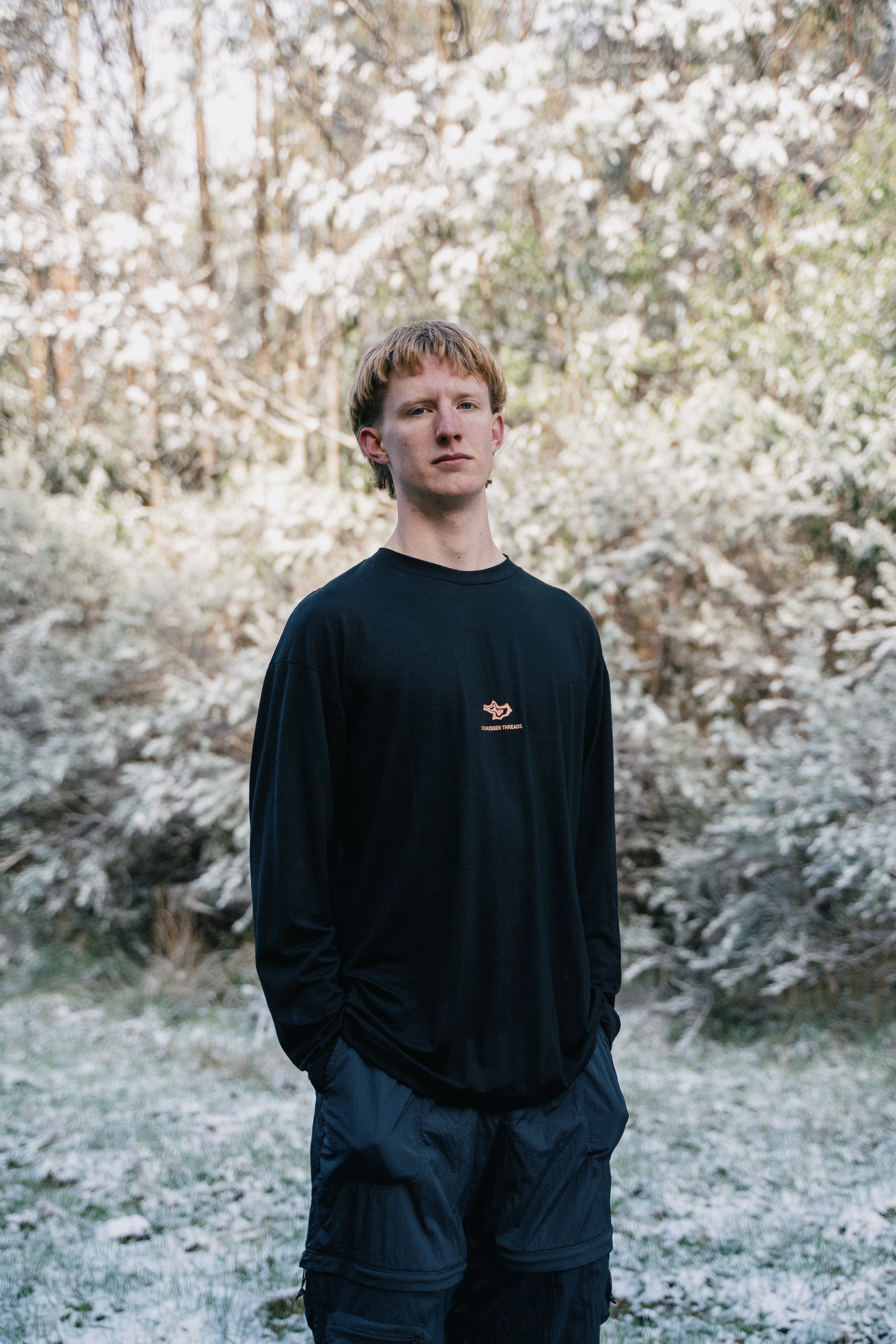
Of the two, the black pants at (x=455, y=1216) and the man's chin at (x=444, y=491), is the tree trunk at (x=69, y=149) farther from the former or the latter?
the black pants at (x=455, y=1216)

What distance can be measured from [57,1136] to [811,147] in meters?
7.62

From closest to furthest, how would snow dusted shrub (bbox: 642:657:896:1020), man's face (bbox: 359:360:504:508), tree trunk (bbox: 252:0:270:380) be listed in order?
1. man's face (bbox: 359:360:504:508)
2. snow dusted shrub (bbox: 642:657:896:1020)
3. tree trunk (bbox: 252:0:270:380)

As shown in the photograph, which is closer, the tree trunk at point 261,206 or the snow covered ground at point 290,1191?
the snow covered ground at point 290,1191

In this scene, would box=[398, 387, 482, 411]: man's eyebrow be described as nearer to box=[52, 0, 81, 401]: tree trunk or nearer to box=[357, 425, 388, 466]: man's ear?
box=[357, 425, 388, 466]: man's ear

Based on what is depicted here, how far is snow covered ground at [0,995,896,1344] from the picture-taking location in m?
2.78

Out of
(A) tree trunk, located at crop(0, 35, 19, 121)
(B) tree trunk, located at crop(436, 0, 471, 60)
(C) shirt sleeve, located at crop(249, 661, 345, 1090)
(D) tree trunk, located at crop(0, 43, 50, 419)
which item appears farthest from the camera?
(A) tree trunk, located at crop(0, 35, 19, 121)

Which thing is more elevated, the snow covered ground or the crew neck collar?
the crew neck collar

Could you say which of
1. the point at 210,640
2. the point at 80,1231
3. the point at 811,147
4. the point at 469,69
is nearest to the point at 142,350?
the point at 210,640

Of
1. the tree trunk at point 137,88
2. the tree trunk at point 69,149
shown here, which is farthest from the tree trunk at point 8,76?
the tree trunk at point 137,88

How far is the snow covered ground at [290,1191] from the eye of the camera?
2.78m

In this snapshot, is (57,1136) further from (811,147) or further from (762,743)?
(811,147)

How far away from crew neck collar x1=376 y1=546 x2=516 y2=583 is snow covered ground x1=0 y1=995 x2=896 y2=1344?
201cm

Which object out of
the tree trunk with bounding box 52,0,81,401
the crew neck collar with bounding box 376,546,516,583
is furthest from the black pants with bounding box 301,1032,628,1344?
the tree trunk with bounding box 52,0,81,401

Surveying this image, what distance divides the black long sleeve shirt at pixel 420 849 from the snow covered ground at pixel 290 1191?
154 centimetres
